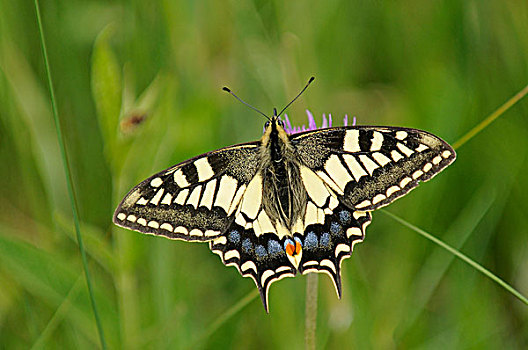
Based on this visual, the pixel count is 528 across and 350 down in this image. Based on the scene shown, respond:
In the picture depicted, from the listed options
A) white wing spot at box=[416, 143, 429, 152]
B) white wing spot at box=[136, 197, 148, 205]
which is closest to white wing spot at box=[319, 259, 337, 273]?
white wing spot at box=[416, 143, 429, 152]

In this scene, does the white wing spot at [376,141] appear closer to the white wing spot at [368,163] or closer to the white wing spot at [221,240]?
the white wing spot at [368,163]

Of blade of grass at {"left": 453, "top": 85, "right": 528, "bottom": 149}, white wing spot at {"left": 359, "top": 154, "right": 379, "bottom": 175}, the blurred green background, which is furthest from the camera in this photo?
blade of grass at {"left": 453, "top": 85, "right": 528, "bottom": 149}

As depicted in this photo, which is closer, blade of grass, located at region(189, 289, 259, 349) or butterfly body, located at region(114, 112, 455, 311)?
butterfly body, located at region(114, 112, 455, 311)

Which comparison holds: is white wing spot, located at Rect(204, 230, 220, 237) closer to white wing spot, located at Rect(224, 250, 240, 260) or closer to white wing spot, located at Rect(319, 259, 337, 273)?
white wing spot, located at Rect(224, 250, 240, 260)

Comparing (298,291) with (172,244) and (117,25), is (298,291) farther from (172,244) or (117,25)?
(117,25)

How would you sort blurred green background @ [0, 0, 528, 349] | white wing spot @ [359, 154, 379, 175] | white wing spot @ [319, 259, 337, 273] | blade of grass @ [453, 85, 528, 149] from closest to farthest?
white wing spot @ [319, 259, 337, 273] → white wing spot @ [359, 154, 379, 175] → blurred green background @ [0, 0, 528, 349] → blade of grass @ [453, 85, 528, 149]

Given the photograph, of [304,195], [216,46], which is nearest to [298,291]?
[304,195]
